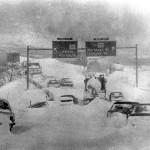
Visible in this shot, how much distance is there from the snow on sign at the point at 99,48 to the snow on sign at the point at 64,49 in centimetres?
174

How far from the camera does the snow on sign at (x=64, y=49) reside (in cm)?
4491

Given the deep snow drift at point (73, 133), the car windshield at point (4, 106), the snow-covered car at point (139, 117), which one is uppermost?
the car windshield at point (4, 106)

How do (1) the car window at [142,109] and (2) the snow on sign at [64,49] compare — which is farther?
(2) the snow on sign at [64,49]

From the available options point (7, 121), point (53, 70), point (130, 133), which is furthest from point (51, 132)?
point (53, 70)

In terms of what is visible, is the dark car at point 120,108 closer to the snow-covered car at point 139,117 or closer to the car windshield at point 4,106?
the snow-covered car at point 139,117

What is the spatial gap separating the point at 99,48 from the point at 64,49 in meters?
4.45

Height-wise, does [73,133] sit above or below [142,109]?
below

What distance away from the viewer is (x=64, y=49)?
45.2 meters

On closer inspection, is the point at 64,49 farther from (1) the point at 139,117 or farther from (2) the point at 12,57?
(1) the point at 139,117

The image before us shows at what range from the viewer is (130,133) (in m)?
11.4

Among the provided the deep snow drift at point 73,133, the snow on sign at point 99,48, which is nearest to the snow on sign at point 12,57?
the snow on sign at point 99,48

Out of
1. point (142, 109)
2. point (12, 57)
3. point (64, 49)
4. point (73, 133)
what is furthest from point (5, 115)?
point (12, 57)

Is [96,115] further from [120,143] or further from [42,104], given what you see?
[120,143]

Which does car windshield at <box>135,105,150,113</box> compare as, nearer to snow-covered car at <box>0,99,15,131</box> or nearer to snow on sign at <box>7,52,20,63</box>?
snow-covered car at <box>0,99,15,131</box>
